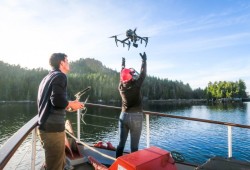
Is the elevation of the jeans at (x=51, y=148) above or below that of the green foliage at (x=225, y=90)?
below

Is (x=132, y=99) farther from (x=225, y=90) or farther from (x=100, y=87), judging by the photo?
(x=225, y=90)

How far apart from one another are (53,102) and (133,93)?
5.33ft

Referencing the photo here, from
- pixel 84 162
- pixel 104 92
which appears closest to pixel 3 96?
pixel 104 92

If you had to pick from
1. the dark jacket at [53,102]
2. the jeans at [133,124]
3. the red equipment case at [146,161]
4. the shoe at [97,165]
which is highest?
the dark jacket at [53,102]

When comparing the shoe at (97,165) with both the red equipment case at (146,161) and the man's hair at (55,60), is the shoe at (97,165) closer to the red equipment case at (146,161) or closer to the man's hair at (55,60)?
the red equipment case at (146,161)

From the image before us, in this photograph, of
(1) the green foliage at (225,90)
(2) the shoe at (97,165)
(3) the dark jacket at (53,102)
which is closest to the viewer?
(3) the dark jacket at (53,102)

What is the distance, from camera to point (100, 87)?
149875mm

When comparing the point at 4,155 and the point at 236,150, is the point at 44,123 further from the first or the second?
the point at 236,150

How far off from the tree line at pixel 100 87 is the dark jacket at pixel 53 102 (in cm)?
12183

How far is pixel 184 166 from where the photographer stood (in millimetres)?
4707

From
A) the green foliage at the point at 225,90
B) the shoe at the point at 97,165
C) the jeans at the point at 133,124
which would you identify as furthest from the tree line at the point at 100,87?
the jeans at the point at 133,124

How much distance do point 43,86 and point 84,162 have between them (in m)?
2.46

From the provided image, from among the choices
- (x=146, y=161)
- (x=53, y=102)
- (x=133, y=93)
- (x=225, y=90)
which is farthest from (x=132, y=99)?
(x=225, y=90)

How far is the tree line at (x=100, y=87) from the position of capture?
14362cm
